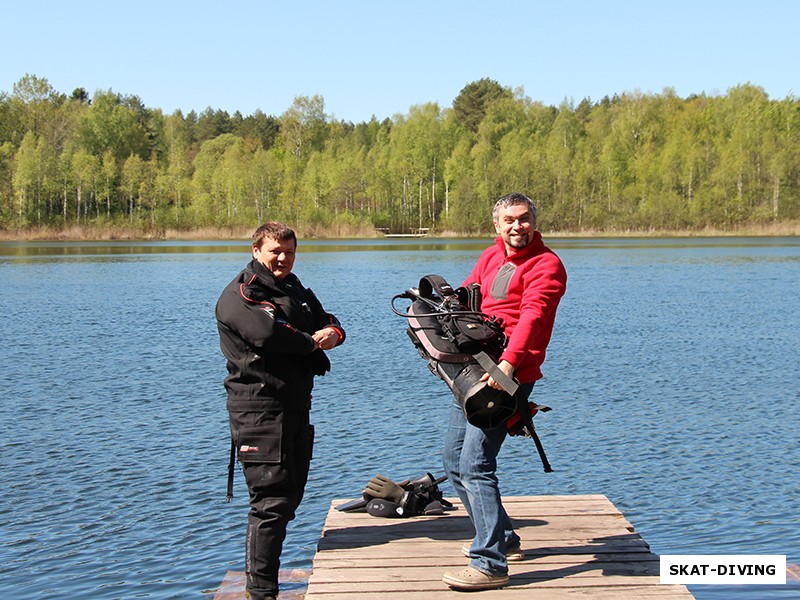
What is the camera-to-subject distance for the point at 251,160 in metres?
117

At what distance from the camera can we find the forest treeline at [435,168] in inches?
3932

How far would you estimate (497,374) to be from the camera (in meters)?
5.09

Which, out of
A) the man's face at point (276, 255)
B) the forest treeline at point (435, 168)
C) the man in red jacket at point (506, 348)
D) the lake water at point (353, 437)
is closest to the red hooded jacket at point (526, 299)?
the man in red jacket at point (506, 348)

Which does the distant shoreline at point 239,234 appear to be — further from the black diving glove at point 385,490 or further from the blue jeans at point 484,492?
the blue jeans at point 484,492

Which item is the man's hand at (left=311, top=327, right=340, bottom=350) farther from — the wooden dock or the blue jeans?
the wooden dock

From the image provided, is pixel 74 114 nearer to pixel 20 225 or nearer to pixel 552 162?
pixel 20 225

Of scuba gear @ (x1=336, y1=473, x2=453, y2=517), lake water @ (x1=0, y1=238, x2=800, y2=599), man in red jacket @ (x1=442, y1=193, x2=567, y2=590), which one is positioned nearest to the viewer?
man in red jacket @ (x1=442, y1=193, x2=567, y2=590)

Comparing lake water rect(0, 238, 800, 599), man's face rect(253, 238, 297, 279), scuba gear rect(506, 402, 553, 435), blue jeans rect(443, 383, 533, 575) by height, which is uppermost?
man's face rect(253, 238, 297, 279)

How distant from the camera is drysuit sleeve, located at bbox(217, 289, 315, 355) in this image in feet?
17.2

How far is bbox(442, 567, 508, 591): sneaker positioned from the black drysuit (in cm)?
93

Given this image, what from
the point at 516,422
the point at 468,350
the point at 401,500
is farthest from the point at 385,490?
the point at 468,350

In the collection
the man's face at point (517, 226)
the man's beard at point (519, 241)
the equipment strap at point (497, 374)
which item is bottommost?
the equipment strap at point (497, 374)

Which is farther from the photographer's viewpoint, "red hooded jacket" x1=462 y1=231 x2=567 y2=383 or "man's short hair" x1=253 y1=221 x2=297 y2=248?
"man's short hair" x1=253 y1=221 x2=297 y2=248

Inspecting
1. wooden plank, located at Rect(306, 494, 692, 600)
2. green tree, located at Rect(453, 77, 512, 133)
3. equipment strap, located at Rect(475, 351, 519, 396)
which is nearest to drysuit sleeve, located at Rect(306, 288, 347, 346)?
equipment strap, located at Rect(475, 351, 519, 396)
